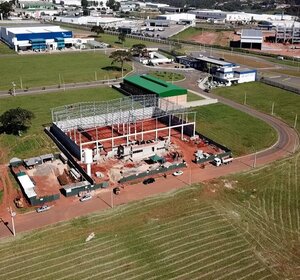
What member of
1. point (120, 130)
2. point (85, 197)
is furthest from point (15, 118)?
point (85, 197)

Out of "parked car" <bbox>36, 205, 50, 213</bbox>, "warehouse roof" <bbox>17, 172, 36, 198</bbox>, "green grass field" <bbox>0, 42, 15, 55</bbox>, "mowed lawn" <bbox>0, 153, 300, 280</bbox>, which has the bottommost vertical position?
"mowed lawn" <bbox>0, 153, 300, 280</bbox>

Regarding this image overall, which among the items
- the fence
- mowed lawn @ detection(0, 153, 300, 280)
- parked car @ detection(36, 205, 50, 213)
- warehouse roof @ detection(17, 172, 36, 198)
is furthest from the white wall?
parked car @ detection(36, 205, 50, 213)

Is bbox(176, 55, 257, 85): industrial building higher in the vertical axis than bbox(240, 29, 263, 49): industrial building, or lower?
lower

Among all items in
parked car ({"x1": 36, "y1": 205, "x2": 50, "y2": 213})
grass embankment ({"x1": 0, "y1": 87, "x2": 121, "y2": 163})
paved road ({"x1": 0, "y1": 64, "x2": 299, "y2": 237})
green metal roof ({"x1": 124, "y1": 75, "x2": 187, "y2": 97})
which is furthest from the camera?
green metal roof ({"x1": 124, "y1": 75, "x2": 187, "y2": 97})

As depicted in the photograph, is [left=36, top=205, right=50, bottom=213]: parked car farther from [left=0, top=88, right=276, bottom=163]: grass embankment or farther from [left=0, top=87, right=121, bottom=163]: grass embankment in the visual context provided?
[left=0, top=88, right=276, bottom=163]: grass embankment

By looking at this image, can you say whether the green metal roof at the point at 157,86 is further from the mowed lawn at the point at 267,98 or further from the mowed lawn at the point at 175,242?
the mowed lawn at the point at 175,242

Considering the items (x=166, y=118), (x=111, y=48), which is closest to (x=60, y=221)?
(x=166, y=118)

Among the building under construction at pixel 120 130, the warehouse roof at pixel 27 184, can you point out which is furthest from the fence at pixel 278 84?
the warehouse roof at pixel 27 184

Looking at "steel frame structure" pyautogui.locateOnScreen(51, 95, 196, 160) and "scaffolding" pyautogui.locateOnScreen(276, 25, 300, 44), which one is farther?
"scaffolding" pyautogui.locateOnScreen(276, 25, 300, 44)
